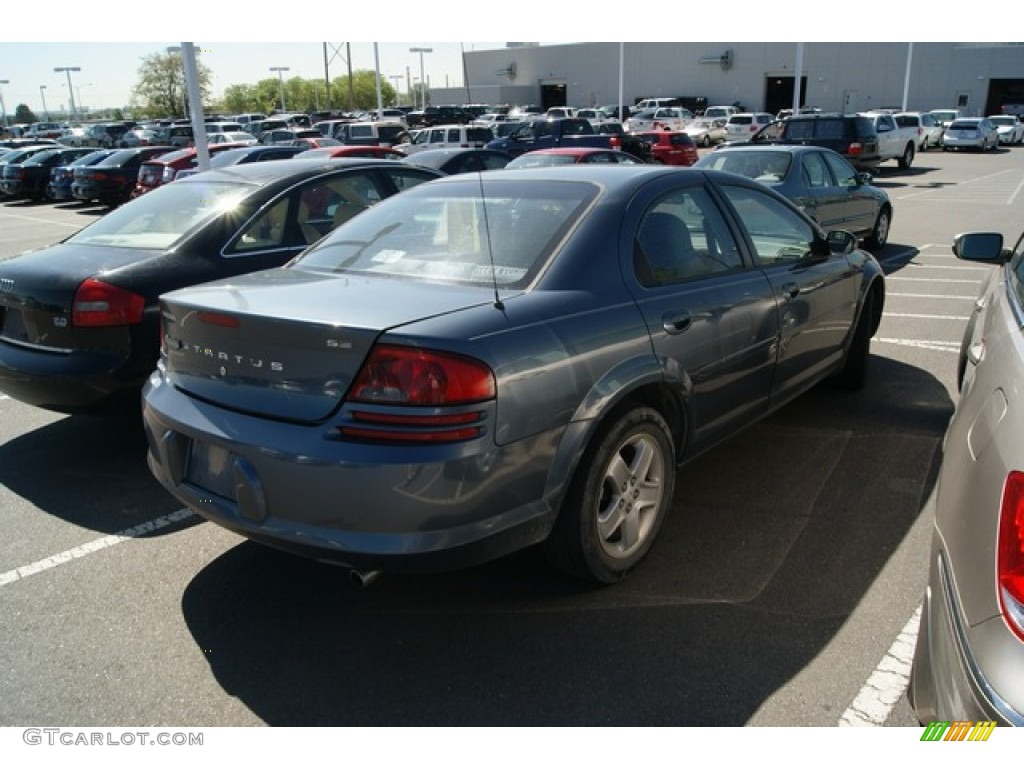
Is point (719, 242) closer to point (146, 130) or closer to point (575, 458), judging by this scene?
point (575, 458)

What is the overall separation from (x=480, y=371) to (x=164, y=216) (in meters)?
3.67

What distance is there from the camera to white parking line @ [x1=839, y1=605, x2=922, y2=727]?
261cm

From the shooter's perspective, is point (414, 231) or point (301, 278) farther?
point (414, 231)

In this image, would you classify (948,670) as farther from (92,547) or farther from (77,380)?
(77,380)

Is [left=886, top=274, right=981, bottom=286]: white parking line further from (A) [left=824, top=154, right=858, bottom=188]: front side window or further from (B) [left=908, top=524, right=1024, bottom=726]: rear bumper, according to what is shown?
(B) [left=908, top=524, right=1024, bottom=726]: rear bumper

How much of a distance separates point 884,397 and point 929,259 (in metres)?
6.65

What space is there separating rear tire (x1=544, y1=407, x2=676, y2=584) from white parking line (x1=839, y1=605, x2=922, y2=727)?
3.29ft

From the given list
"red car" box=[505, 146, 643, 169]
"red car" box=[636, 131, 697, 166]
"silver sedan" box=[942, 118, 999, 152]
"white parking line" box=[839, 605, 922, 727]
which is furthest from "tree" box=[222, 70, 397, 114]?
"white parking line" box=[839, 605, 922, 727]

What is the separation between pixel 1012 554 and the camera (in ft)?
5.82

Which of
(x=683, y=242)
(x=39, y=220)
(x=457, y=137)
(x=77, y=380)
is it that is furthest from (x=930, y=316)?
(x=457, y=137)

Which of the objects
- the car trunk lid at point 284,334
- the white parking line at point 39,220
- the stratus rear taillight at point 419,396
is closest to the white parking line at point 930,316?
the car trunk lid at point 284,334

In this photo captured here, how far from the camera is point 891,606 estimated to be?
10.5ft

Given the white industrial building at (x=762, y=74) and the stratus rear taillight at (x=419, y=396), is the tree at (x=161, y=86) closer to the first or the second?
the white industrial building at (x=762, y=74)

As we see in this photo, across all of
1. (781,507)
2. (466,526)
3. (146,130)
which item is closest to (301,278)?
(466,526)
